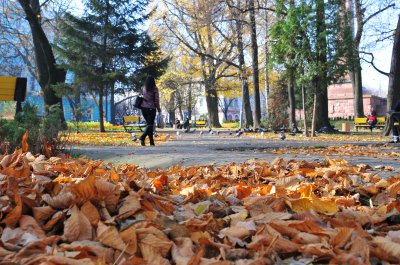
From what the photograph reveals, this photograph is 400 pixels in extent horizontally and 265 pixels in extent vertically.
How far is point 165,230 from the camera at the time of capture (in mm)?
2146

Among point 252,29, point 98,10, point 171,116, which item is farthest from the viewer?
point 171,116

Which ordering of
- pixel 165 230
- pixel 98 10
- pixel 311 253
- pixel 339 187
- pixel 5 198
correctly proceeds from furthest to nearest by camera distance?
1. pixel 98 10
2. pixel 339 187
3. pixel 5 198
4. pixel 165 230
5. pixel 311 253

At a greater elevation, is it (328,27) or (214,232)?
(328,27)

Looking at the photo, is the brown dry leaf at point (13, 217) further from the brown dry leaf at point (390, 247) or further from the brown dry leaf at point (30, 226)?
the brown dry leaf at point (390, 247)

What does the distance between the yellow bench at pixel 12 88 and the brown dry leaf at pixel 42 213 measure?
26.3 feet

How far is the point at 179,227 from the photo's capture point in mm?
2199

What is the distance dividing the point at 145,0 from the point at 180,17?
680cm

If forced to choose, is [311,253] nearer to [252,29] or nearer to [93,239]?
[93,239]

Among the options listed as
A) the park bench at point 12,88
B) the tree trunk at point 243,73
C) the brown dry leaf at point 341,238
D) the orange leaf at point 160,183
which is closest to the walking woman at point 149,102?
the park bench at point 12,88

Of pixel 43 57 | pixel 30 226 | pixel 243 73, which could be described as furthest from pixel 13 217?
pixel 243 73

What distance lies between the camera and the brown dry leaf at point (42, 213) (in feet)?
7.42

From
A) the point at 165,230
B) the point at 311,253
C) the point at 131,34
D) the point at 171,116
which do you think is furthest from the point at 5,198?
the point at 171,116

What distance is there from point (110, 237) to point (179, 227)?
1.17ft

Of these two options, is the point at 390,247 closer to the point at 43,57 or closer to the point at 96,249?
the point at 96,249
